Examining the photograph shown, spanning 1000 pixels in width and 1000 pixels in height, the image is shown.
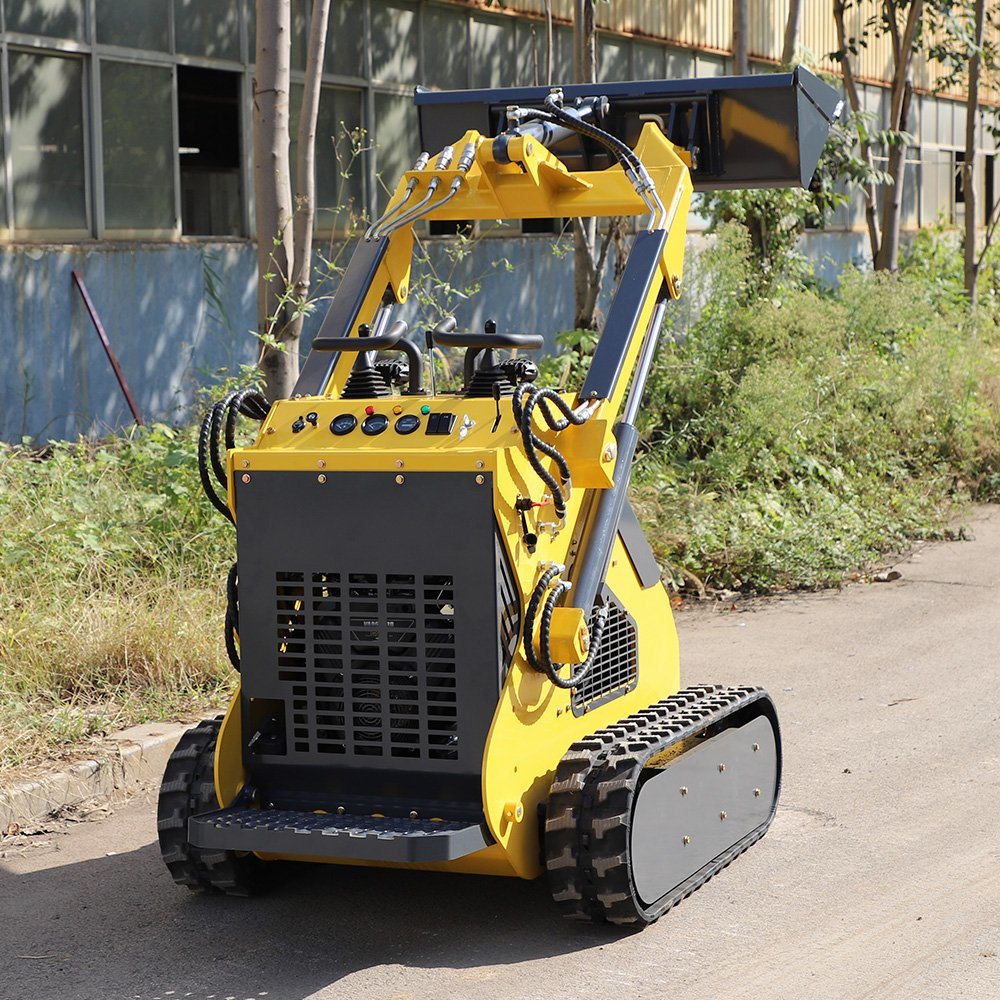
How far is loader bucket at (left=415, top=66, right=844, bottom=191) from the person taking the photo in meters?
6.12

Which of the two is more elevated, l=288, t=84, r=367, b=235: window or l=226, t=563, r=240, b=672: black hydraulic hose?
l=288, t=84, r=367, b=235: window

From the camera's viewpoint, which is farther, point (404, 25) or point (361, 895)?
point (404, 25)

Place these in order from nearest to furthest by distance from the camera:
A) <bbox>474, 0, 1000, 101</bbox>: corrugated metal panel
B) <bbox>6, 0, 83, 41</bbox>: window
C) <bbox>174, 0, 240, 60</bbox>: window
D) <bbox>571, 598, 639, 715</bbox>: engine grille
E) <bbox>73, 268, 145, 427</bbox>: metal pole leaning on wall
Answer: <bbox>571, 598, 639, 715</bbox>: engine grille
<bbox>6, 0, 83, 41</bbox>: window
<bbox>73, 268, 145, 427</bbox>: metal pole leaning on wall
<bbox>174, 0, 240, 60</bbox>: window
<bbox>474, 0, 1000, 101</bbox>: corrugated metal panel

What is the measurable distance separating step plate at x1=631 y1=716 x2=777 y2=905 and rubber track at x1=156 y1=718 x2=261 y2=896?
1.34 m

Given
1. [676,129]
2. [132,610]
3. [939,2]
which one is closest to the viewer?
[676,129]

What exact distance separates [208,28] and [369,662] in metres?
10.8

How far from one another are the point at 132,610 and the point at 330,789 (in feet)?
9.71

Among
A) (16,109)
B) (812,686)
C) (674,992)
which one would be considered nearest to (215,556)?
(812,686)

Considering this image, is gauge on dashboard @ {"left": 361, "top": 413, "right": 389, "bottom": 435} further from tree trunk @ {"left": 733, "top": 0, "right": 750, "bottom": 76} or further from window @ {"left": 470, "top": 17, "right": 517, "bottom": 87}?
window @ {"left": 470, "top": 17, "right": 517, "bottom": 87}

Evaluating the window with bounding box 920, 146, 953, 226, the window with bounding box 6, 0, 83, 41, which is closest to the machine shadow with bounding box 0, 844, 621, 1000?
the window with bounding box 6, 0, 83, 41

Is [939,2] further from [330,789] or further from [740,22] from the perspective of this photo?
[330,789]

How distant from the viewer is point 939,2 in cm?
1895

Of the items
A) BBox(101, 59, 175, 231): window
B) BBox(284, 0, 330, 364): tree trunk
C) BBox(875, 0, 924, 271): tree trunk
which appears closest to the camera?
BBox(284, 0, 330, 364): tree trunk

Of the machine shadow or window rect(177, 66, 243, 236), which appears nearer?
the machine shadow
